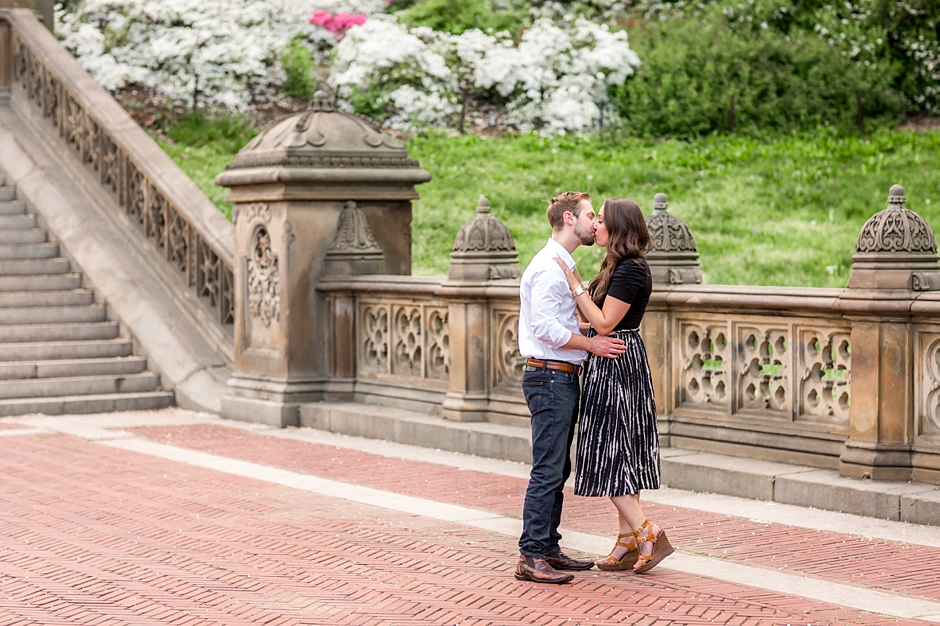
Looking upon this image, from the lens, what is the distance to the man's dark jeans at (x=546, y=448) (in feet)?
20.6

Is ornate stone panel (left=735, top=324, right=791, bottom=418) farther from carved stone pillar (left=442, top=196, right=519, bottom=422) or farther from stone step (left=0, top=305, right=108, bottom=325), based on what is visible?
stone step (left=0, top=305, right=108, bottom=325)

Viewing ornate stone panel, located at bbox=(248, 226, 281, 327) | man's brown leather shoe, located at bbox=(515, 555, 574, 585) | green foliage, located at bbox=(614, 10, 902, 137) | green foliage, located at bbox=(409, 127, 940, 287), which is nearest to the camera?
man's brown leather shoe, located at bbox=(515, 555, 574, 585)

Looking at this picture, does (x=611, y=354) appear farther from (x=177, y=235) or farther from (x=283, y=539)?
(x=177, y=235)

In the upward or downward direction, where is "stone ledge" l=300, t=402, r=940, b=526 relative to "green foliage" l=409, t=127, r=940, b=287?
downward

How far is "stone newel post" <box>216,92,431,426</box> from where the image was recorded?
12.0m

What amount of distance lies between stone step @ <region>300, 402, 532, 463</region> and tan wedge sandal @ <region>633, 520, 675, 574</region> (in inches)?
131

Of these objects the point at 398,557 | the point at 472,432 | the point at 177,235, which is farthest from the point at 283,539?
the point at 177,235

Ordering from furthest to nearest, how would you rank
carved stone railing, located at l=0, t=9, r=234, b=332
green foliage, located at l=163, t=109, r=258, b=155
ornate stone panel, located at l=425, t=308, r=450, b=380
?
green foliage, located at l=163, t=109, r=258, b=155 < carved stone railing, located at l=0, t=9, r=234, b=332 < ornate stone panel, located at l=425, t=308, r=450, b=380

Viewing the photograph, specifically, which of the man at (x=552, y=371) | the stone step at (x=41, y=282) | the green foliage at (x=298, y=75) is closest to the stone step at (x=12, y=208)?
the stone step at (x=41, y=282)

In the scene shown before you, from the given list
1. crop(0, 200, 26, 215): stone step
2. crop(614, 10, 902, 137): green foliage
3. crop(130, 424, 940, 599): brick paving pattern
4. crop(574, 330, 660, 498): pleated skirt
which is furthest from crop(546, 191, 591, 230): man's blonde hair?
crop(614, 10, 902, 137): green foliage

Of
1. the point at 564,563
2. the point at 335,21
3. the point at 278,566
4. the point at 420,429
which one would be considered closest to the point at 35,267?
the point at 420,429

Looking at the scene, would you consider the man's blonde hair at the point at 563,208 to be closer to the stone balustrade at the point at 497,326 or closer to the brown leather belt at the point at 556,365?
the brown leather belt at the point at 556,365

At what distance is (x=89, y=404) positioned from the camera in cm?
1297

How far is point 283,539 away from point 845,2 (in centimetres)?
2446
